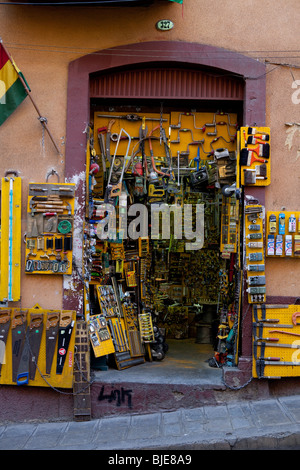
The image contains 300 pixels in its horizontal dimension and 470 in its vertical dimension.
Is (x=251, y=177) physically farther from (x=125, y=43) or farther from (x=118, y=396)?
(x=118, y=396)

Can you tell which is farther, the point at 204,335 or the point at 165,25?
the point at 204,335

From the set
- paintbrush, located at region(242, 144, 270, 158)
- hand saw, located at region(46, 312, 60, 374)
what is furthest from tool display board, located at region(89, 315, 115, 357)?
paintbrush, located at region(242, 144, 270, 158)

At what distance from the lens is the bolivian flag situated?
6547mm

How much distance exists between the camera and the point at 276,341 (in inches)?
266

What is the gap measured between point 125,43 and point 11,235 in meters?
3.07

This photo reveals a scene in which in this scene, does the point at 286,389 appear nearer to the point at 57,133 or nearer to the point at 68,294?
the point at 68,294

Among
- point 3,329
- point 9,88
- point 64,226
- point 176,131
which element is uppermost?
point 9,88

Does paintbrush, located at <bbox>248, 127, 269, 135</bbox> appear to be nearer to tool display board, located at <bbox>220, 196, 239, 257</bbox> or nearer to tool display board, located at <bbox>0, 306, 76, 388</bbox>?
tool display board, located at <bbox>220, 196, 239, 257</bbox>

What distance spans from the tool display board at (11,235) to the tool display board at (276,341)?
128 inches

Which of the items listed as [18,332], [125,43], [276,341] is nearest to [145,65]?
[125,43]

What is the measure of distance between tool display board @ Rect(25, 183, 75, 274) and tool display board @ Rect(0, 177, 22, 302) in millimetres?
141

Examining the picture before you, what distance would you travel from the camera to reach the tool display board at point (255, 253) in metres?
6.72

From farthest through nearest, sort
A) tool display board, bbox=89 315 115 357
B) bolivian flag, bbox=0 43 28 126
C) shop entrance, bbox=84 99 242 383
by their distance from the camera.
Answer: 1. shop entrance, bbox=84 99 242 383
2. tool display board, bbox=89 315 115 357
3. bolivian flag, bbox=0 43 28 126
